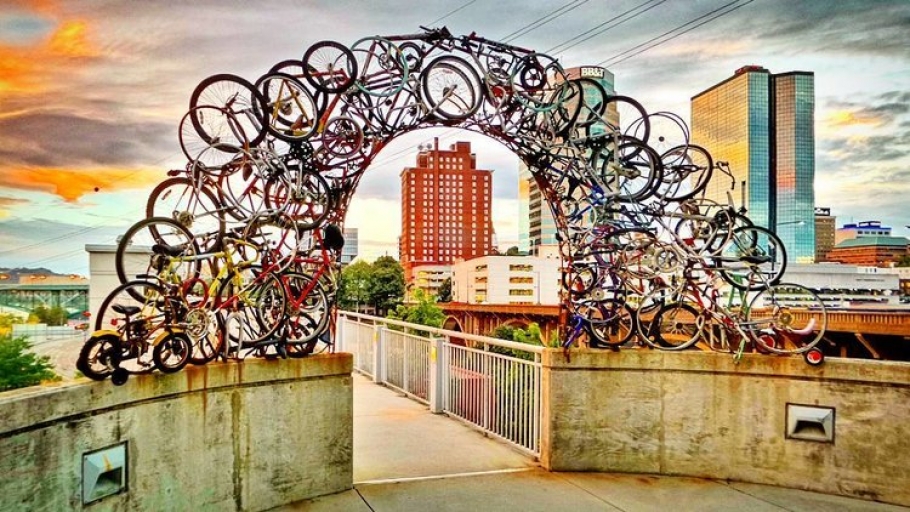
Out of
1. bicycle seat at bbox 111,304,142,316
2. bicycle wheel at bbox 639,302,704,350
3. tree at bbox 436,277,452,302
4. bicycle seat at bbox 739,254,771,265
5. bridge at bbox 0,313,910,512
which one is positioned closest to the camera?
bicycle seat at bbox 111,304,142,316

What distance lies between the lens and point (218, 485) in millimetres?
4137

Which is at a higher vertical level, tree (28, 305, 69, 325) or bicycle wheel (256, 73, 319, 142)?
bicycle wheel (256, 73, 319, 142)

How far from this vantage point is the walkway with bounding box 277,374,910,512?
4625 millimetres

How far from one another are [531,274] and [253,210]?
354 feet

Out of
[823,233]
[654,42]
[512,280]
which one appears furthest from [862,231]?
[654,42]

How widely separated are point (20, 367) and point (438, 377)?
4466mm

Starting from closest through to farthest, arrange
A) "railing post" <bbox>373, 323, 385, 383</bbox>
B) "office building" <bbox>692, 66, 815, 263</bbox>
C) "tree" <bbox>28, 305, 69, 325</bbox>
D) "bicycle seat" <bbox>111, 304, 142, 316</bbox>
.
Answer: "bicycle seat" <bbox>111, 304, 142, 316</bbox> < "tree" <bbox>28, 305, 69, 325</bbox> < "railing post" <bbox>373, 323, 385, 383</bbox> < "office building" <bbox>692, 66, 815, 263</bbox>

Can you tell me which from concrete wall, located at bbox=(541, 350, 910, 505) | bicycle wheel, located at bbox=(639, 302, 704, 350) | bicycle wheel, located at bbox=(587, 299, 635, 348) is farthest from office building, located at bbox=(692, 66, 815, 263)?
concrete wall, located at bbox=(541, 350, 910, 505)

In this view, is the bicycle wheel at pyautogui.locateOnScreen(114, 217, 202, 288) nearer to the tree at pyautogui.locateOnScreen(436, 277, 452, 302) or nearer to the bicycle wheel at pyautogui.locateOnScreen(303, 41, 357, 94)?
the bicycle wheel at pyautogui.locateOnScreen(303, 41, 357, 94)

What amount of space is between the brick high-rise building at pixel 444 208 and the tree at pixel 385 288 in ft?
240

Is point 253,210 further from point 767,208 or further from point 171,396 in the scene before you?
point 767,208

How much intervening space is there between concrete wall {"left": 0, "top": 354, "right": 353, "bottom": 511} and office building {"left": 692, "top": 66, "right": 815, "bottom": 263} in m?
51.6

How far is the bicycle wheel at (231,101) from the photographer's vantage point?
462 cm

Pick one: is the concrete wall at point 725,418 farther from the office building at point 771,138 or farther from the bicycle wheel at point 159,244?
the office building at point 771,138
